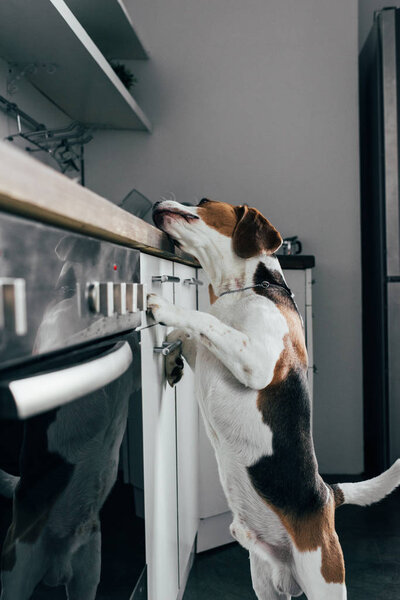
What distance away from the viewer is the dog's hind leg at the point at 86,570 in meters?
0.60

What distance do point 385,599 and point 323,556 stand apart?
0.74 m

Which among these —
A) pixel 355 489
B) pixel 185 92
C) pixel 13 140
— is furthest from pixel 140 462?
pixel 185 92

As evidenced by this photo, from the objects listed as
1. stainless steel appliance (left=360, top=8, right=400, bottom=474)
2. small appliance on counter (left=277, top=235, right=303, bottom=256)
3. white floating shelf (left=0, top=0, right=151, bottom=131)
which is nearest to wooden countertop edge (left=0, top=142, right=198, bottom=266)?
white floating shelf (left=0, top=0, right=151, bottom=131)

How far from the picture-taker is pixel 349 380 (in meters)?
2.76

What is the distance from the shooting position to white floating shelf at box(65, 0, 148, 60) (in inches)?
84.4

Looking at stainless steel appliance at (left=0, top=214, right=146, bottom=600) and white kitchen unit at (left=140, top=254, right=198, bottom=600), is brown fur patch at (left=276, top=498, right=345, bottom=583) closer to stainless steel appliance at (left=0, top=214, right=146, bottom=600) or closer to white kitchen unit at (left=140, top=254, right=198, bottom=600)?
white kitchen unit at (left=140, top=254, right=198, bottom=600)

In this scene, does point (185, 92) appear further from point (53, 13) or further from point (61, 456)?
point (61, 456)

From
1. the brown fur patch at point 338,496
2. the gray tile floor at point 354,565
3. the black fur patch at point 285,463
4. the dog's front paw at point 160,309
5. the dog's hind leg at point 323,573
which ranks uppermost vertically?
the dog's front paw at point 160,309

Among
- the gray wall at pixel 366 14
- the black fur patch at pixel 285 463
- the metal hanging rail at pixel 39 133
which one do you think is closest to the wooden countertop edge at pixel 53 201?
the black fur patch at pixel 285 463

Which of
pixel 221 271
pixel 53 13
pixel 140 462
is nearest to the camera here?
pixel 140 462

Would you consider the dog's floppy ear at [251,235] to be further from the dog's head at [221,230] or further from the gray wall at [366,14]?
the gray wall at [366,14]

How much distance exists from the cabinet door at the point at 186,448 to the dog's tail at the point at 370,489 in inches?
17.9

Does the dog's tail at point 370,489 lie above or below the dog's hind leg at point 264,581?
above

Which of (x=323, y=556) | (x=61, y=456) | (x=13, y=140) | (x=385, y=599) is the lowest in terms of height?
(x=385, y=599)
